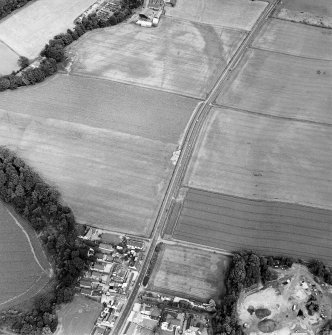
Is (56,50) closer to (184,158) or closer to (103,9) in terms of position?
(103,9)

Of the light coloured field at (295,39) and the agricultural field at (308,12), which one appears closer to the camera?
the light coloured field at (295,39)

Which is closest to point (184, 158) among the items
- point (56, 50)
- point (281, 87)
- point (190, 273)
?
point (190, 273)

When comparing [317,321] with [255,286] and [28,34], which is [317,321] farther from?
[28,34]

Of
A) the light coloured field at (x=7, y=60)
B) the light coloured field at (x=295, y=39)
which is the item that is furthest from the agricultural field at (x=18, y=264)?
the light coloured field at (x=295, y=39)

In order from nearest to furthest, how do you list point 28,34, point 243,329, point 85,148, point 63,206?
point 243,329
point 63,206
point 85,148
point 28,34

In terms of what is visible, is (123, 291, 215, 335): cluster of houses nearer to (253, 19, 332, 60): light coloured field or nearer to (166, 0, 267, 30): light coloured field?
(253, 19, 332, 60): light coloured field

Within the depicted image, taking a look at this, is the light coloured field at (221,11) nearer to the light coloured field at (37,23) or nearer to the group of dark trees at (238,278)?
the light coloured field at (37,23)

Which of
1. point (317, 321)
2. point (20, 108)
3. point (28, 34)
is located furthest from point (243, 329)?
point (28, 34)

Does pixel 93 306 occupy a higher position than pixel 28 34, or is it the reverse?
pixel 28 34
